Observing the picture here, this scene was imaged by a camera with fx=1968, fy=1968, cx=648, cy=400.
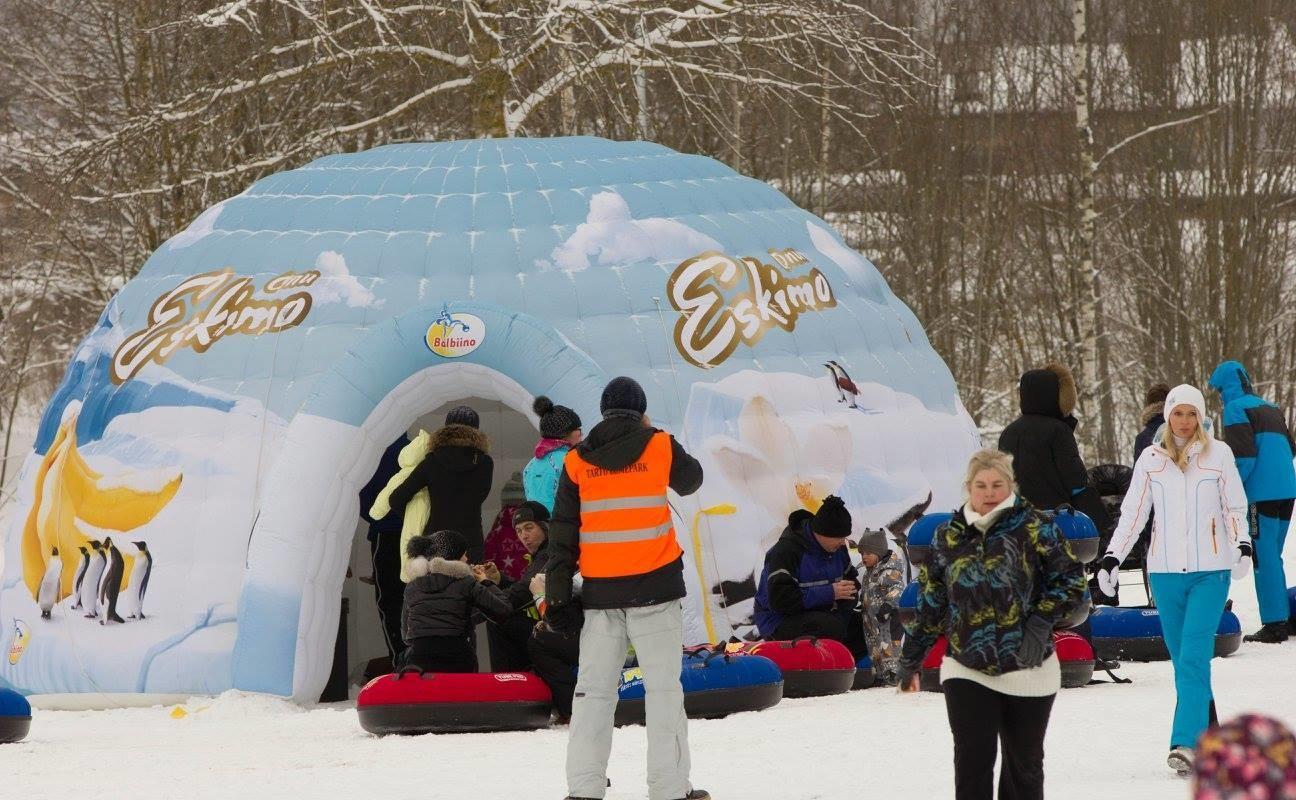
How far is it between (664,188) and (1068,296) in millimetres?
13276

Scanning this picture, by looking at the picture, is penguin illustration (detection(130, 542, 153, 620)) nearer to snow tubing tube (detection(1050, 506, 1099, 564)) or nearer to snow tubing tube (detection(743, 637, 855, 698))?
snow tubing tube (detection(743, 637, 855, 698))

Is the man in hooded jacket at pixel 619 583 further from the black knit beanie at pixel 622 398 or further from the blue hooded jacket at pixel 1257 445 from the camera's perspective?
the blue hooded jacket at pixel 1257 445

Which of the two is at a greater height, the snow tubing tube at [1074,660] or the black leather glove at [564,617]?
the black leather glove at [564,617]

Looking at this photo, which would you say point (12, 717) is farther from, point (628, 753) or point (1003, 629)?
point (1003, 629)

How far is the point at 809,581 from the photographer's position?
879cm

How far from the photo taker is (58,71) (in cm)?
1952

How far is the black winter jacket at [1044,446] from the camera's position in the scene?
334 inches

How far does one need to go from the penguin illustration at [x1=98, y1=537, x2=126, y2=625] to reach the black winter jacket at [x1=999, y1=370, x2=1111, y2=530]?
13.9 feet

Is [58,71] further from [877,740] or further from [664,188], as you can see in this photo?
[877,740]

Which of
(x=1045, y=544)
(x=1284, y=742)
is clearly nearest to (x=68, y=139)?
(x=1045, y=544)

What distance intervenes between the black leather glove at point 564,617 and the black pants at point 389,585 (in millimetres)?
3772

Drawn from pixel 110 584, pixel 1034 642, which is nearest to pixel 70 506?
pixel 110 584

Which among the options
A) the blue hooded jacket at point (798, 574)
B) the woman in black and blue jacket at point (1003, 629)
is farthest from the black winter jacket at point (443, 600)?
the woman in black and blue jacket at point (1003, 629)

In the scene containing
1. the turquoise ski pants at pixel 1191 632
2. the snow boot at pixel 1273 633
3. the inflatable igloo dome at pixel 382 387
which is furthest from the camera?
the snow boot at pixel 1273 633
